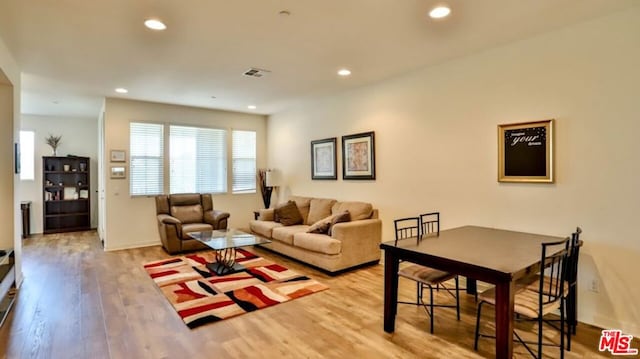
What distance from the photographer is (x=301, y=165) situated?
669 cm

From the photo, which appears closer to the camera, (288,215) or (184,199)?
(288,215)

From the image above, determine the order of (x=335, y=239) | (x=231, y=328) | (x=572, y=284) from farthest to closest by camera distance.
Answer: (x=335, y=239) → (x=231, y=328) → (x=572, y=284)

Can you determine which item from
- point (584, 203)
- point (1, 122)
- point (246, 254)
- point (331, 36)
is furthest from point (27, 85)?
point (584, 203)

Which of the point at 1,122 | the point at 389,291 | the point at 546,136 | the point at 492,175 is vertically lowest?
the point at 389,291

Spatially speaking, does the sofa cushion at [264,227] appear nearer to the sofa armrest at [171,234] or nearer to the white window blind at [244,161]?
the sofa armrest at [171,234]

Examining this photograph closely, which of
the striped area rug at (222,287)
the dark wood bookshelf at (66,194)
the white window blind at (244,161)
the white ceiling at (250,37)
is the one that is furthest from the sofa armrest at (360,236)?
the dark wood bookshelf at (66,194)

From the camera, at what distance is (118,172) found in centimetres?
593

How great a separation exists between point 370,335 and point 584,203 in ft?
7.33

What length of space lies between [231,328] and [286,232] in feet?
7.41

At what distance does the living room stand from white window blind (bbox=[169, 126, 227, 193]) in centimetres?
65

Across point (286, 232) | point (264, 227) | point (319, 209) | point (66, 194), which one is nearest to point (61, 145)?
point (66, 194)

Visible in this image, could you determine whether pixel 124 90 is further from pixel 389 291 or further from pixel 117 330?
pixel 389 291

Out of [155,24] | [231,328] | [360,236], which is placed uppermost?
[155,24]

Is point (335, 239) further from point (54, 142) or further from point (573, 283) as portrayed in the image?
point (54, 142)
